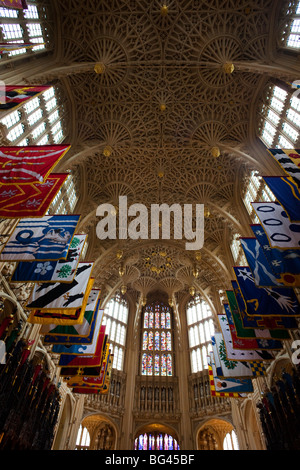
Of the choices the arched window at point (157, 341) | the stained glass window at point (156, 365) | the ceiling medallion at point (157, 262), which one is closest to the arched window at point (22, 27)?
the ceiling medallion at point (157, 262)

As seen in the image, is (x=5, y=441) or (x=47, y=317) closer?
(x=47, y=317)

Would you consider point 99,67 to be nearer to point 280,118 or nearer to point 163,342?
point 280,118

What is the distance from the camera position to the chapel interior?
14945mm

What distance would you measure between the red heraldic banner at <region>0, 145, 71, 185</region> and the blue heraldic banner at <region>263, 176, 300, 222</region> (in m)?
7.63

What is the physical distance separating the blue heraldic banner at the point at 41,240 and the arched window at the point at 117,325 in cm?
2008

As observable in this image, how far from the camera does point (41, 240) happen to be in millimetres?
10047

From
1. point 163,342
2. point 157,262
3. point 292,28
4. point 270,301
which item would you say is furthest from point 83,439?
point 292,28

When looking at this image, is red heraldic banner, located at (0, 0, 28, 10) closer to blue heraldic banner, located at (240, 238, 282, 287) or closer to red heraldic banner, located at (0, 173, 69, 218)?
red heraldic banner, located at (0, 173, 69, 218)

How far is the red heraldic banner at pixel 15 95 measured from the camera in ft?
30.6

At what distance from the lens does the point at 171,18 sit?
1800 cm

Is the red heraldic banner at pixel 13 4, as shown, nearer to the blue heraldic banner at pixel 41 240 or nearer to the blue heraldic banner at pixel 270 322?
the blue heraldic banner at pixel 41 240
